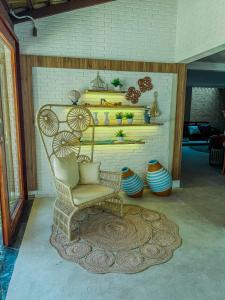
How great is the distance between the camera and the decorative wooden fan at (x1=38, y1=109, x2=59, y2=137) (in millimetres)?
3295

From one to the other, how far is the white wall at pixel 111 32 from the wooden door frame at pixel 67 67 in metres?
0.10

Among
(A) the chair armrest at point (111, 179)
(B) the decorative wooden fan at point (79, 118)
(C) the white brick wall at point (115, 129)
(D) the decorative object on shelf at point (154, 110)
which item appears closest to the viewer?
(A) the chair armrest at point (111, 179)

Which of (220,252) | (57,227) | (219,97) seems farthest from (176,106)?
(219,97)

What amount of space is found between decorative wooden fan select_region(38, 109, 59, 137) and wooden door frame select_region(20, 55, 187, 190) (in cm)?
48

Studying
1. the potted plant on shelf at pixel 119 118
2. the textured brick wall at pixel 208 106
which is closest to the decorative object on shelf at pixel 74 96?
the potted plant on shelf at pixel 119 118

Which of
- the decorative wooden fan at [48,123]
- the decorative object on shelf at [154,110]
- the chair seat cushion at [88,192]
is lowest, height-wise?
the chair seat cushion at [88,192]

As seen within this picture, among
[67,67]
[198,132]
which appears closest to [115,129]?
[67,67]

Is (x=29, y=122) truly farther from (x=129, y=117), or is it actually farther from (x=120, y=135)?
(x=129, y=117)

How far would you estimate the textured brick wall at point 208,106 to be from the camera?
427 inches

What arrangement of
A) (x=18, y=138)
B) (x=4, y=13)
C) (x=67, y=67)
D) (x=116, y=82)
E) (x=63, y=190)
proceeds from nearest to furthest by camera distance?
(x=4, y=13)
(x=63, y=190)
(x=18, y=138)
(x=67, y=67)
(x=116, y=82)

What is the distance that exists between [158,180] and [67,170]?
1606 mm

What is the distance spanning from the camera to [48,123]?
337cm

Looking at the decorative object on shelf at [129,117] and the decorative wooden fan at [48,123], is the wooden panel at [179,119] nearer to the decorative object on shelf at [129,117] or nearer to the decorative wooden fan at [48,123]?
the decorative object on shelf at [129,117]

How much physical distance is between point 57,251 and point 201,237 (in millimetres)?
1607
